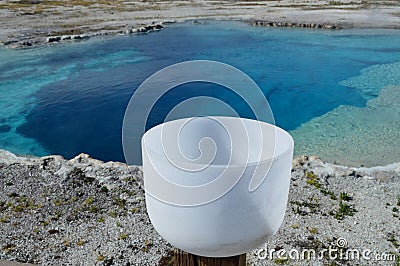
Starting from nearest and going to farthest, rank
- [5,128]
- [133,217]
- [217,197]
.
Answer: [217,197] → [133,217] → [5,128]

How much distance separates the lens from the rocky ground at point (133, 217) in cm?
383

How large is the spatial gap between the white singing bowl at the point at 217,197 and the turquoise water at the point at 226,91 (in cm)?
333

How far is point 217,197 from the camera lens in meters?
1.00

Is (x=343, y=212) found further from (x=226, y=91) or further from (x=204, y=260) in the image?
(x=204, y=260)

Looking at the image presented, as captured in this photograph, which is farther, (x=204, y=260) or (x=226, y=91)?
(x=226, y=91)

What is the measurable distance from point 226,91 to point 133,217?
177 centimetres

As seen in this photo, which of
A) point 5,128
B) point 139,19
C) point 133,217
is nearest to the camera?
point 133,217

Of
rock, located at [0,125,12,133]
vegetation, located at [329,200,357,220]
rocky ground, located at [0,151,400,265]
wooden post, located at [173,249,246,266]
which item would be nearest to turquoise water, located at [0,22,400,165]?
rock, located at [0,125,12,133]

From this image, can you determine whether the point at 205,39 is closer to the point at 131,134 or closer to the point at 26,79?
the point at 26,79

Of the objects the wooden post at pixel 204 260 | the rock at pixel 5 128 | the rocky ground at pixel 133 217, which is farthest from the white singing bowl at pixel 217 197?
the rock at pixel 5 128

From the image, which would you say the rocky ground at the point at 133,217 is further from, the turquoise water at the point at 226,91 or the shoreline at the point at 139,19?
the shoreline at the point at 139,19

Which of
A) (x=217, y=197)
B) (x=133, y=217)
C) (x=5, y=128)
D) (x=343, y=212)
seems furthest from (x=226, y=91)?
(x=5, y=128)

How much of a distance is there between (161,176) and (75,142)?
7810 mm

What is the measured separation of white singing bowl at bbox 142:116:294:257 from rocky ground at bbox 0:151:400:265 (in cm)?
233
